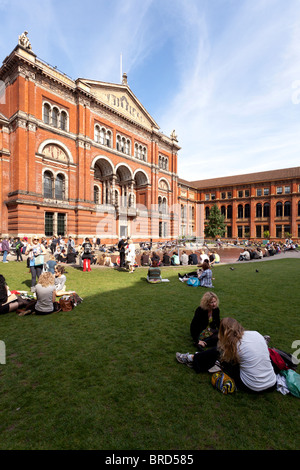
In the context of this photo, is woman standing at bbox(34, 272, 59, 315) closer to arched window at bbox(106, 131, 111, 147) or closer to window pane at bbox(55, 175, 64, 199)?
window pane at bbox(55, 175, 64, 199)

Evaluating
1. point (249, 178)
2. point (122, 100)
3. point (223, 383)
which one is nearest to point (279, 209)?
point (249, 178)

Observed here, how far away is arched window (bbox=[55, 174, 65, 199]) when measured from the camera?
24453mm

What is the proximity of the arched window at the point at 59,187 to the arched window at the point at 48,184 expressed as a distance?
A: 0.60m

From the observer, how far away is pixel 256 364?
2881 mm

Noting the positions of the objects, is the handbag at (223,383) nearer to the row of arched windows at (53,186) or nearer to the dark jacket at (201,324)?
the dark jacket at (201,324)

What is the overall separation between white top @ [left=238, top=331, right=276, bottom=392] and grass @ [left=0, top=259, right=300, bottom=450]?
0.72 ft

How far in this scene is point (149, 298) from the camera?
743cm

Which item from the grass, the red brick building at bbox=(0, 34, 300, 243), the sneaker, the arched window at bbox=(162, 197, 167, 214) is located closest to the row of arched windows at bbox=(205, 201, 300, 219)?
the red brick building at bbox=(0, 34, 300, 243)

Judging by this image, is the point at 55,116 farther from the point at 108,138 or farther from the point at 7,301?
the point at 7,301

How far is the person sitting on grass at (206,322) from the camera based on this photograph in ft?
13.8

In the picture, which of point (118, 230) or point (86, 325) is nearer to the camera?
point (86, 325)
